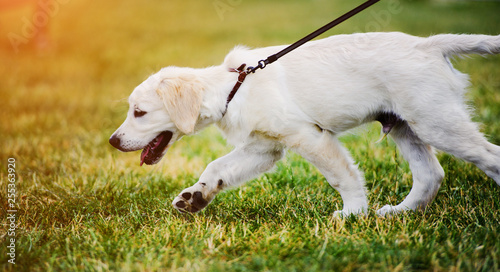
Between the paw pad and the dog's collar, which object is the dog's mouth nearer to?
the paw pad

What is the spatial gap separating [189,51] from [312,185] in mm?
6997

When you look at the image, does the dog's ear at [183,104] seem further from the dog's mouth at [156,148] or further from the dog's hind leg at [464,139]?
the dog's hind leg at [464,139]

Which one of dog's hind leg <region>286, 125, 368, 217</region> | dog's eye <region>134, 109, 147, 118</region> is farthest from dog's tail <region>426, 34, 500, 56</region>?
dog's eye <region>134, 109, 147, 118</region>

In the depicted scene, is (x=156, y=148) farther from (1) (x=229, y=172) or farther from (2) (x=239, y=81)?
(2) (x=239, y=81)

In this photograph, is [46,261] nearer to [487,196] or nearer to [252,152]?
[252,152]

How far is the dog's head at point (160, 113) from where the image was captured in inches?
111

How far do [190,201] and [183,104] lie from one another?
24.7 inches

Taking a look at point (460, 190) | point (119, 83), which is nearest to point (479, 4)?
point (119, 83)

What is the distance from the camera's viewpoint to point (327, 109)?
2.76 metres

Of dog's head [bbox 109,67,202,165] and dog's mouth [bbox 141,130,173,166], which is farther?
dog's mouth [bbox 141,130,173,166]

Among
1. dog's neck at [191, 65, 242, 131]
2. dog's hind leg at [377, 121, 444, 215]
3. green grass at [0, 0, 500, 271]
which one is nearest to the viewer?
green grass at [0, 0, 500, 271]

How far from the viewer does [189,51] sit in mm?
9898

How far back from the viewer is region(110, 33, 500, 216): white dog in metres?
2.59

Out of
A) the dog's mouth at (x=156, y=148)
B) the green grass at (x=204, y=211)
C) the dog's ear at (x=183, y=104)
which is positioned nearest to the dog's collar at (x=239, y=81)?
the dog's ear at (x=183, y=104)
